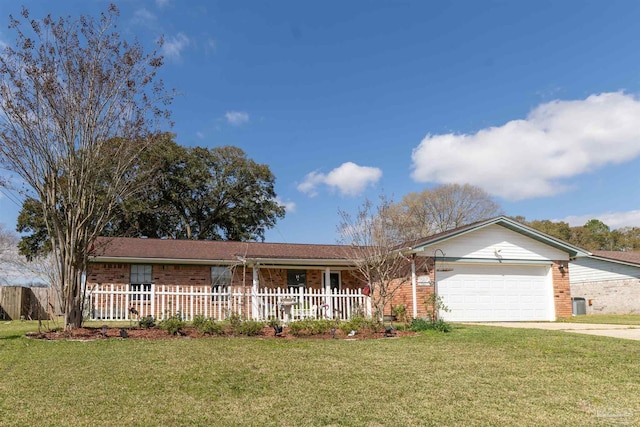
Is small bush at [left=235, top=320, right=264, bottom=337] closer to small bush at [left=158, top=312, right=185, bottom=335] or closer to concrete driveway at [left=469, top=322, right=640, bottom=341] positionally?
small bush at [left=158, top=312, right=185, bottom=335]

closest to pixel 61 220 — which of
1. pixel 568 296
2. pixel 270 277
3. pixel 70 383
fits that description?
pixel 70 383

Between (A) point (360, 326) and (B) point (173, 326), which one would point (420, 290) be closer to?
(A) point (360, 326)

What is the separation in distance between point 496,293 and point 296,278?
7402 millimetres

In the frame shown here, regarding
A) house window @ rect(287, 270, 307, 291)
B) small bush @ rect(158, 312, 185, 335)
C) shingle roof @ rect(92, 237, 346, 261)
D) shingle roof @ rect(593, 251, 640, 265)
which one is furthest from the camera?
shingle roof @ rect(593, 251, 640, 265)

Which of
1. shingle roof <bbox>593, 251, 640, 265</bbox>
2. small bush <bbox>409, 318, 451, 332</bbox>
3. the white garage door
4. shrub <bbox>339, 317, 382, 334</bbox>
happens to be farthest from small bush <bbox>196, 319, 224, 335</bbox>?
shingle roof <bbox>593, 251, 640, 265</bbox>

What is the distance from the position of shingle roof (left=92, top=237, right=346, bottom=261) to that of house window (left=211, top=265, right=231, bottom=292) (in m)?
0.49

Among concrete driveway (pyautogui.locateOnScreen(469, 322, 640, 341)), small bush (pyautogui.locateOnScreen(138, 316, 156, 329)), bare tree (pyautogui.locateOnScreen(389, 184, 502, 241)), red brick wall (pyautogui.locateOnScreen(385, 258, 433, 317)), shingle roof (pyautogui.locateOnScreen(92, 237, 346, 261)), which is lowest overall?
concrete driveway (pyautogui.locateOnScreen(469, 322, 640, 341))

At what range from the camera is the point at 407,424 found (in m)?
4.31

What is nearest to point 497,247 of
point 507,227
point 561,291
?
point 507,227

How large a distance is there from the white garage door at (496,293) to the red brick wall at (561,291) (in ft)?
0.60

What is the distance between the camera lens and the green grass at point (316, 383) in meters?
4.54

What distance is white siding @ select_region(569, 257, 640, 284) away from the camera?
23375 millimetres

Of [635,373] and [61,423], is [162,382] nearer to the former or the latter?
[61,423]

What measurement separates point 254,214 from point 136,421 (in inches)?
1179
